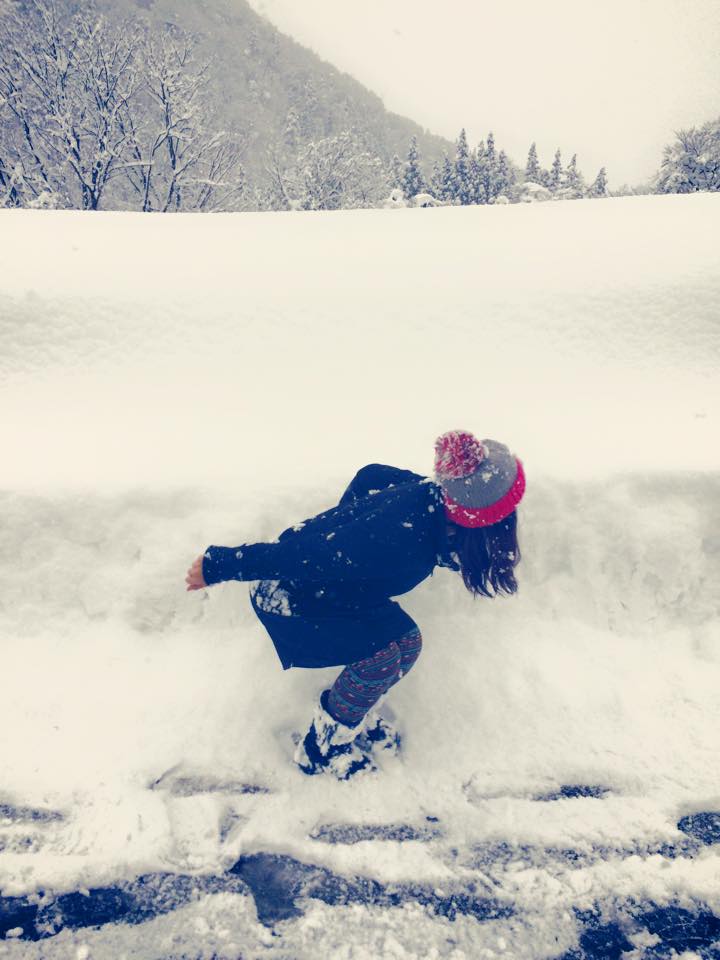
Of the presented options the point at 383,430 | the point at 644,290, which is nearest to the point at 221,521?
the point at 383,430

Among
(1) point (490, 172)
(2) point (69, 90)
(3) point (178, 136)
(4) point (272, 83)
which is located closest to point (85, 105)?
(2) point (69, 90)

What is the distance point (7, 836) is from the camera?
6.33 feet

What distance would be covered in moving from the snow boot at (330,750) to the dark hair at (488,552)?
0.82 metres

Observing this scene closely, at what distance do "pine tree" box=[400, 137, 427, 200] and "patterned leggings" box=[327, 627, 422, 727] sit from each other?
2971cm

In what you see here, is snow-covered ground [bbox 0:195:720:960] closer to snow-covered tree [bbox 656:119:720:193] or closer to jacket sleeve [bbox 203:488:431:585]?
jacket sleeve [bbox 203:488:431:585]

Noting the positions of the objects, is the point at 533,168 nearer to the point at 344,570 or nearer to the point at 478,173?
the point at 478,173

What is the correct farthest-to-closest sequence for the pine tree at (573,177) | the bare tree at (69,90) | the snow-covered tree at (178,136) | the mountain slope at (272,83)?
the mountain slope at (272,83) → the pine tree at (573,177) → the snow-covered tree at (178,136) → the bare tree at (69,90)

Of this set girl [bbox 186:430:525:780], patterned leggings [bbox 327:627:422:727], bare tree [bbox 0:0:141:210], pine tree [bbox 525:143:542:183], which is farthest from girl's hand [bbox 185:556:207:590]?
pine tree [bbox 525:143:542:183]

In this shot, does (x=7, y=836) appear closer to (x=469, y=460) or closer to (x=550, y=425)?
(x=469, y=460)

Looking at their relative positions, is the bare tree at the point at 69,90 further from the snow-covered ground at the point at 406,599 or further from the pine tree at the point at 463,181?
the pine tree at the point at 463,181

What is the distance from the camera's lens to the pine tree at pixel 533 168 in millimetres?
35125

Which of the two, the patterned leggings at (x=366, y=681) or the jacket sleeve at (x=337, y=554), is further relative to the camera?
A: the patterned leggings at (x=366, y=681)

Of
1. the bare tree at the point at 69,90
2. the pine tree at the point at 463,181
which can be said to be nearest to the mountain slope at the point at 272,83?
the pine tree at the point at 463,181

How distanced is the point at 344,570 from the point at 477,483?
53 centimetres
